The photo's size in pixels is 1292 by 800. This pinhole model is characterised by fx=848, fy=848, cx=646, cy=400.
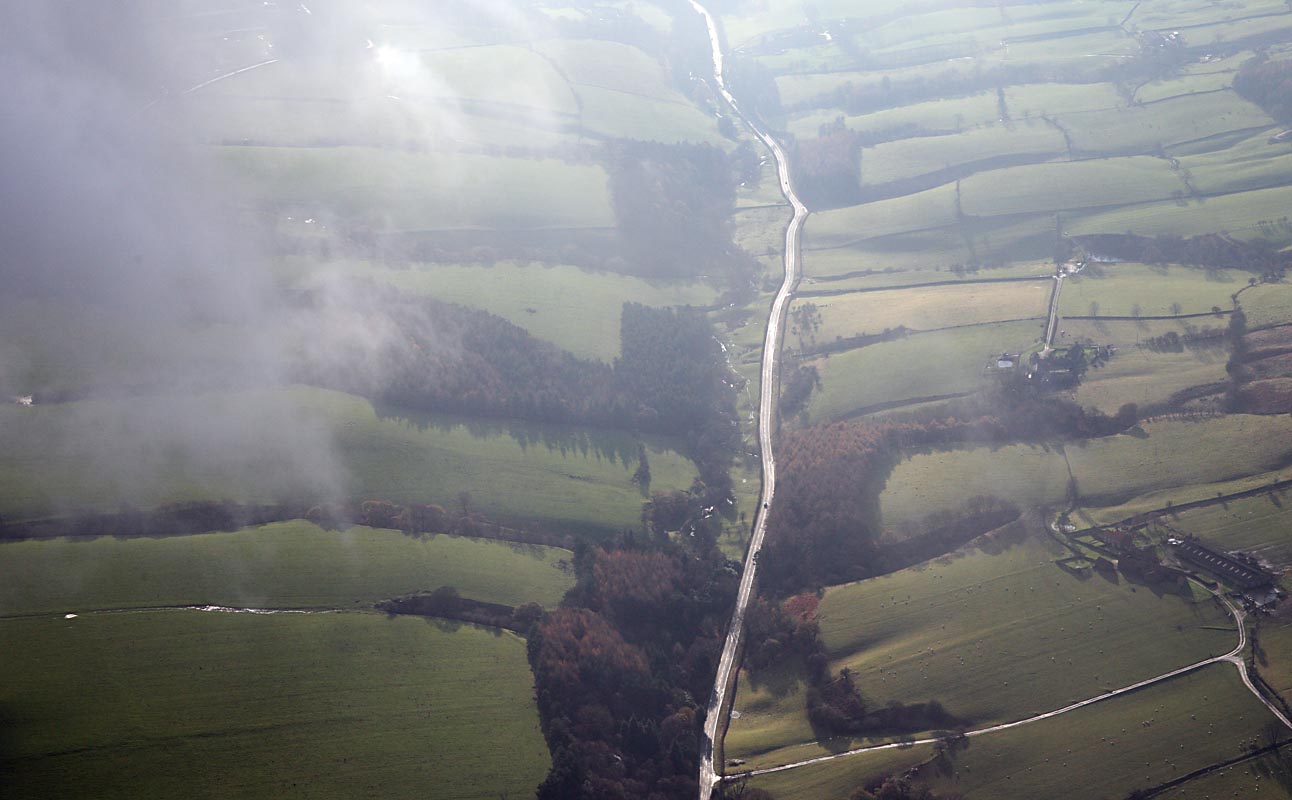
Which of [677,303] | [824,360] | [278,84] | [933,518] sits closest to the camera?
[933,518]

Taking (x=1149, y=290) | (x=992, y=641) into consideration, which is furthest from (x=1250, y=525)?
(x=1149, y=290)

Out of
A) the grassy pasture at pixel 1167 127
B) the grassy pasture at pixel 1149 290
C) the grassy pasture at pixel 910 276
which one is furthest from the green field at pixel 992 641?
the grassy pasture at pixel 1167 127

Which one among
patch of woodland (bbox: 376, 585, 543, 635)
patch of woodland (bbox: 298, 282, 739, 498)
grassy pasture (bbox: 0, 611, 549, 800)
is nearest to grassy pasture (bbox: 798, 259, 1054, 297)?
patch of woodland (bbox: 298, 282, 739, 498)

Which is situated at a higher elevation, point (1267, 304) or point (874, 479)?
point (1267, 304)

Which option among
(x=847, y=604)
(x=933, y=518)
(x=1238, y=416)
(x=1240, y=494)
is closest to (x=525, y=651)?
(x=847, y=604)

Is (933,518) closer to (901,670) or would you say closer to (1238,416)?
(901,670)

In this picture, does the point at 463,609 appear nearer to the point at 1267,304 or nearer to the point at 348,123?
the point at 348,123

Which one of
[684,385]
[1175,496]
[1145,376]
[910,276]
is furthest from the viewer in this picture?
[910,276]
